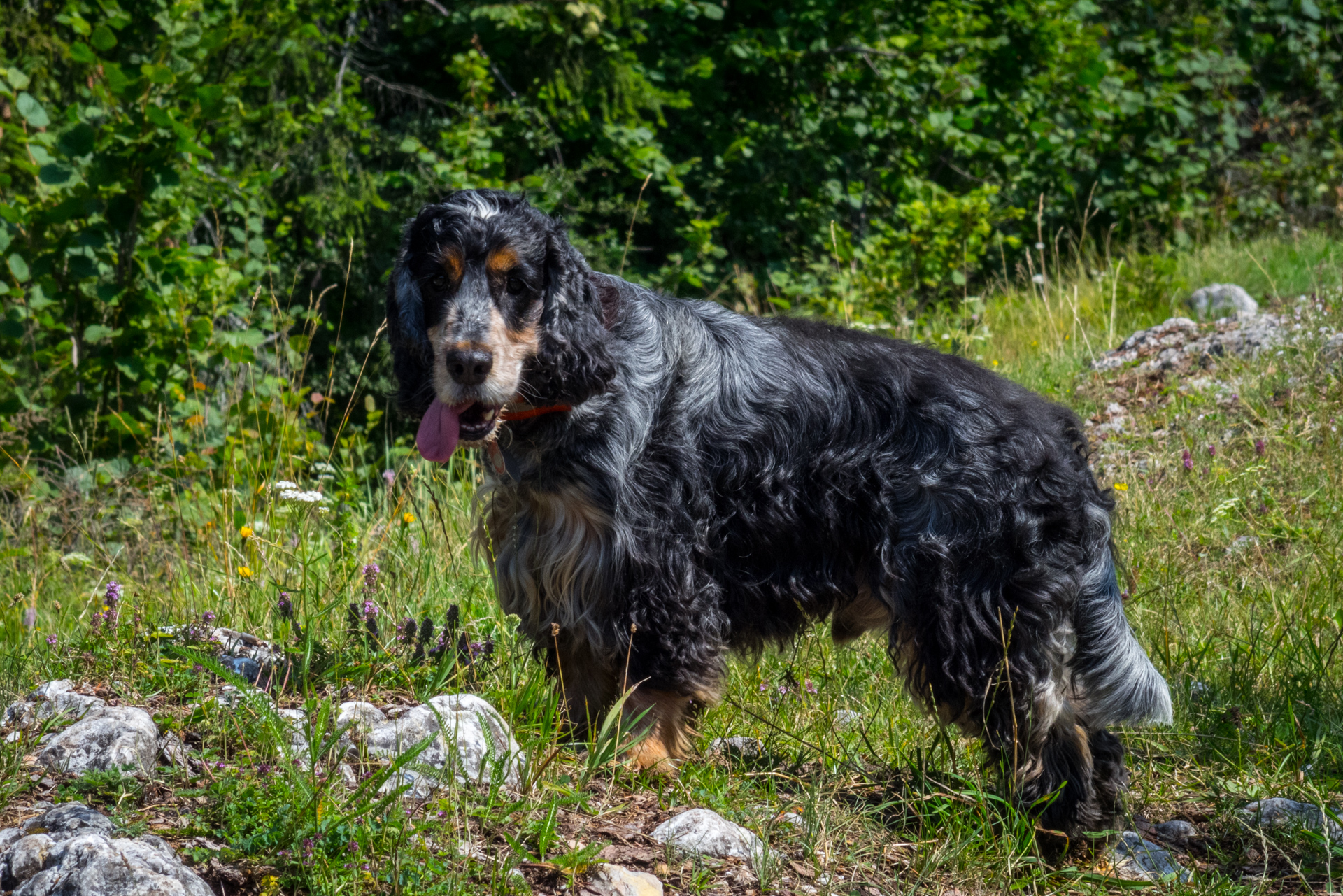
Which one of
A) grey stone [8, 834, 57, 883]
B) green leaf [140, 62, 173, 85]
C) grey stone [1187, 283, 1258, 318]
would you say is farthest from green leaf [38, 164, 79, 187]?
grey stone [1187, 283, 1258, 318]

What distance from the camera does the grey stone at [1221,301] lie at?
26.2 ft

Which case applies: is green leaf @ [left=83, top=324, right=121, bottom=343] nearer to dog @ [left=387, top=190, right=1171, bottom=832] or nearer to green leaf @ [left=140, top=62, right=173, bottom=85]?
green leaf @ [left=140, top=62, right=173, bottom=85]

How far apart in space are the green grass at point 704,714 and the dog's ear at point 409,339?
742 mm

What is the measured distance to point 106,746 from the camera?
111 inches

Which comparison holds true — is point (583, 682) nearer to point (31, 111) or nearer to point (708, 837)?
point (708, 837)

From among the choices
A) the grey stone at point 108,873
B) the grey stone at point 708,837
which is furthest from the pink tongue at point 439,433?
the grey stone at point 108,873

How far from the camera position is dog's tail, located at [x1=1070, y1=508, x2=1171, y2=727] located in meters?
3.33

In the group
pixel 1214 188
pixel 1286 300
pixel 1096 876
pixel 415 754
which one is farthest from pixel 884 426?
pixel 1214 188

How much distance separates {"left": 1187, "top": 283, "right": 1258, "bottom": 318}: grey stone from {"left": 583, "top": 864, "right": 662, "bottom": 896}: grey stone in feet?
22.1

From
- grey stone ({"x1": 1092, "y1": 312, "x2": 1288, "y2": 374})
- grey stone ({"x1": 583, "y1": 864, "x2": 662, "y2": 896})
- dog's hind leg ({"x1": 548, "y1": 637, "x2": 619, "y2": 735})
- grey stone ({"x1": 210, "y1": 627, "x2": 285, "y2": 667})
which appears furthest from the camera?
grey stone ({"x1": 1092, "y1": 312, "x2": 1288, "y2": 374})

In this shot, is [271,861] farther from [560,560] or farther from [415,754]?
[560,560]

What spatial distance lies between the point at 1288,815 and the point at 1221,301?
18.9ft

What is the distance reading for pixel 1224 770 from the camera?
144 inches

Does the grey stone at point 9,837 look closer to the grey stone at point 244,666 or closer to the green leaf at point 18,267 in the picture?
the grey stone at point 244,666
